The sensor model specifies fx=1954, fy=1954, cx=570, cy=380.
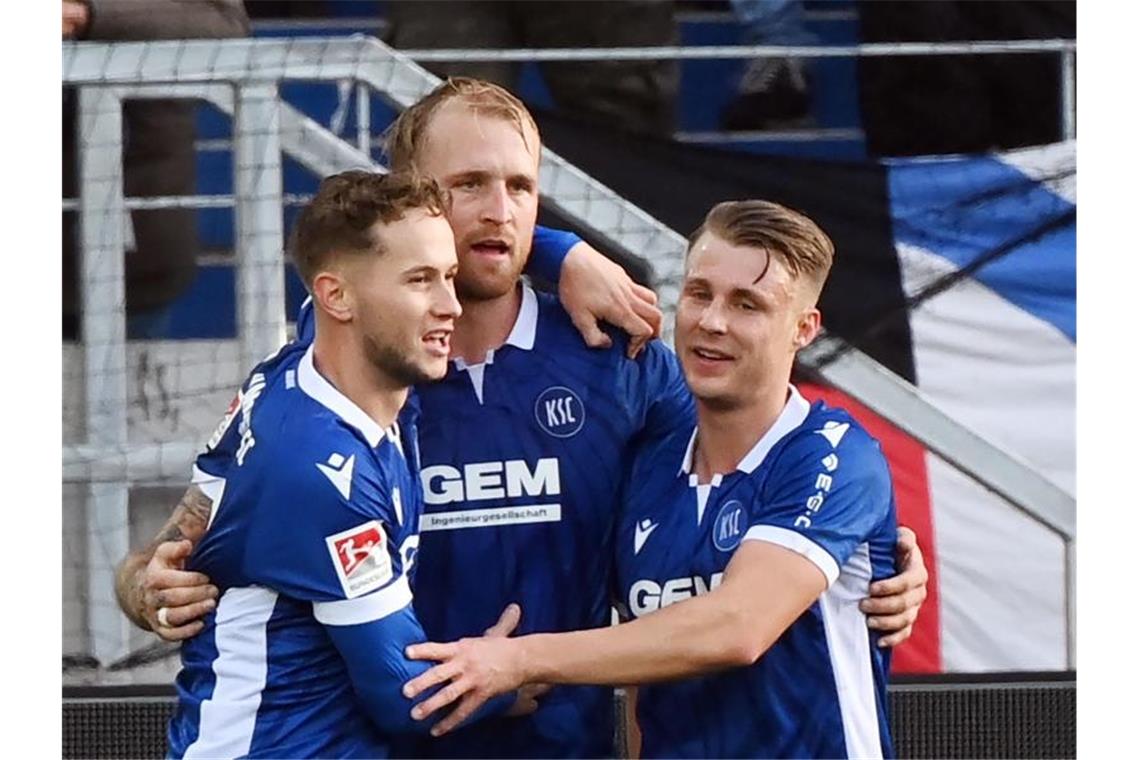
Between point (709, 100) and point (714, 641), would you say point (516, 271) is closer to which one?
point (714, 641)

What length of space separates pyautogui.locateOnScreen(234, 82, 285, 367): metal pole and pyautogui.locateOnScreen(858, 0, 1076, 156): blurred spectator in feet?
4.18

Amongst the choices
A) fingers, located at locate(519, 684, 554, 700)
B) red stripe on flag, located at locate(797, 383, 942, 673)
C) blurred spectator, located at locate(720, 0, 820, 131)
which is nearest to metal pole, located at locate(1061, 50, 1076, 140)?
blurred spectator, located at locate(720, 0, 820, 131)

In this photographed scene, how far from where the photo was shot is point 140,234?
154 inches

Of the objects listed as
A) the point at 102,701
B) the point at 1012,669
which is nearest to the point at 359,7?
the point at 102,701

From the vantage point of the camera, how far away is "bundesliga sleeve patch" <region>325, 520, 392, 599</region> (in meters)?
2.17

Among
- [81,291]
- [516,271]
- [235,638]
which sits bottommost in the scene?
[235,638]

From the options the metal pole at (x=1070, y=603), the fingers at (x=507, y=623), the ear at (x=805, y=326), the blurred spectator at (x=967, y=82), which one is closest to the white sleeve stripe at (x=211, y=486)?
the fingers at (x=507, y=623)

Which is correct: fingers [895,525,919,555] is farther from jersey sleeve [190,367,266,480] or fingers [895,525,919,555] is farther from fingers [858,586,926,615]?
jersey sleeve [190,367,266,480]

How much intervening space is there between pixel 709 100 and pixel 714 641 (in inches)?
91.5

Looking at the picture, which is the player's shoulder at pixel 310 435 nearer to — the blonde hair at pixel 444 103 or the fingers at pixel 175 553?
the fingers at pixel 175 553

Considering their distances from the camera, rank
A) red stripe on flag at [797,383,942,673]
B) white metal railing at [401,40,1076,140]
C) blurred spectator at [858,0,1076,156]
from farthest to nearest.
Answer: blurred spectator at [858,0,1076,156]
white metal railing at [401,40,1076,140]
red stripe on flag at [797,383,942,673]

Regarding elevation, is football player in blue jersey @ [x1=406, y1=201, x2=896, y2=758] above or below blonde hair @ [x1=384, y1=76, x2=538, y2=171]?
below

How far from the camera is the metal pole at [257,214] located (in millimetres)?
3699

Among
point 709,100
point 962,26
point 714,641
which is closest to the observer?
point 714,641
